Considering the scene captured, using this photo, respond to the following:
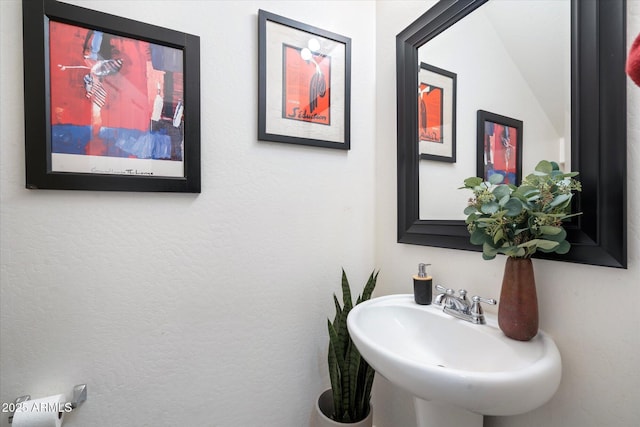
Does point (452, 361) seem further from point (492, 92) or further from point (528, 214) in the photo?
point (492, 92)

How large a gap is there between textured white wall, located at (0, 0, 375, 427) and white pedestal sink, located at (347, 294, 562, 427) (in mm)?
337

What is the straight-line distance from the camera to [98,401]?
809 mm

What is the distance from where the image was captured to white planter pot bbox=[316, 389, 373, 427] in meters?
0.96

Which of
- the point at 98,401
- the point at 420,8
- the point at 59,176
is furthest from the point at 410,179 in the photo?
the point at 98,401

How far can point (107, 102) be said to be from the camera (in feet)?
2.65

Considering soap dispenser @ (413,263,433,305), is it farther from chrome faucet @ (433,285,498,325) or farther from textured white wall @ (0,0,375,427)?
textured white wall @ (0,0,375,427)

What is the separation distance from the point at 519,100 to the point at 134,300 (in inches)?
52.4

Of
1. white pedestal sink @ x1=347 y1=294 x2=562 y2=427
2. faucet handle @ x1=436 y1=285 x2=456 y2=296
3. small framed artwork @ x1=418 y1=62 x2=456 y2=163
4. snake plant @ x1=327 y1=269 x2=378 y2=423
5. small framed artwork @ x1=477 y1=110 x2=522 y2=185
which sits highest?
small framed artwork @ x1=418 y1=62 x2=456 y2=163

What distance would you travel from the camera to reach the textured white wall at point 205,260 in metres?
0.75

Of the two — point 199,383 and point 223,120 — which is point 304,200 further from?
point 199,383

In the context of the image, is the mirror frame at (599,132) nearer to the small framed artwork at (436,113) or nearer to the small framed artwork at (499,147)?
the small framed artwork at (499,147)
